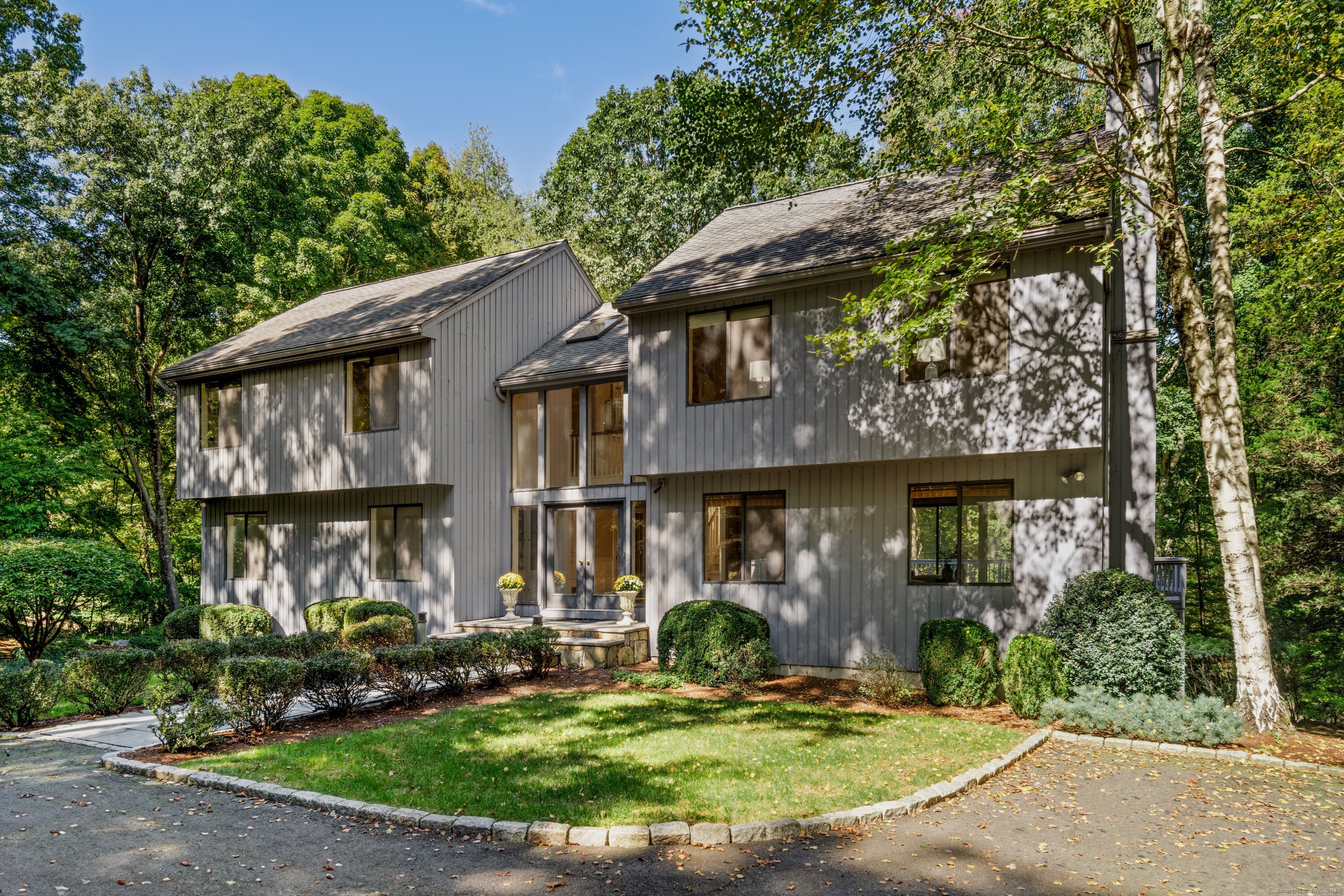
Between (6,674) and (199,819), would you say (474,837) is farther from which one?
(6,674)

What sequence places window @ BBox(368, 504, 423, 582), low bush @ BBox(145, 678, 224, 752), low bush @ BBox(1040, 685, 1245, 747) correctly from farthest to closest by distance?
window @ BBox(368, 504, 423, 582), low bush @ BBox(1040, 685, 1245, 747), low bush @ BBox(145, 678, 224, 752)

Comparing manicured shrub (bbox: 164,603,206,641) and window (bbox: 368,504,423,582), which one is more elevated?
window (bbox: 368,504,423,582)

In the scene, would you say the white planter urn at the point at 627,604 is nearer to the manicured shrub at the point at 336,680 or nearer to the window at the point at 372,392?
the manicured shrub at the point at 336,680

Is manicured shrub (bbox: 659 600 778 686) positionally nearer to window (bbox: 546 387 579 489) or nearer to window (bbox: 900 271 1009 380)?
window (bbox: 900 271 1009 380)

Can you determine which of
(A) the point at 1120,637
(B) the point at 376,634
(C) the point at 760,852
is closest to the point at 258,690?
(B) the point at 376,634

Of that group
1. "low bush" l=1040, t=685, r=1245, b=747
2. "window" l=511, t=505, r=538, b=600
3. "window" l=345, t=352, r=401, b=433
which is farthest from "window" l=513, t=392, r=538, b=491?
"low bush" l=1040, t=685, r=1245, b=747

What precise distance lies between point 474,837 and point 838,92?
1057 centimetres

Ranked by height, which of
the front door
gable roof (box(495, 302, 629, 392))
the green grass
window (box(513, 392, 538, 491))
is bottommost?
the green grass

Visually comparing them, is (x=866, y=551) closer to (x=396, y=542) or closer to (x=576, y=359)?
(x=576, y=359)

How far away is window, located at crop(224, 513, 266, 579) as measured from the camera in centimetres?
1877

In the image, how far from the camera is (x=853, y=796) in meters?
6.31

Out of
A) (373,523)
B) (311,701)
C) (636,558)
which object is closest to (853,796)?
(311,701)

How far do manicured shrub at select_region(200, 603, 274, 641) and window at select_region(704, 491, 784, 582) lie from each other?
9.92 m

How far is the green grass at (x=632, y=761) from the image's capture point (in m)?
6.21
